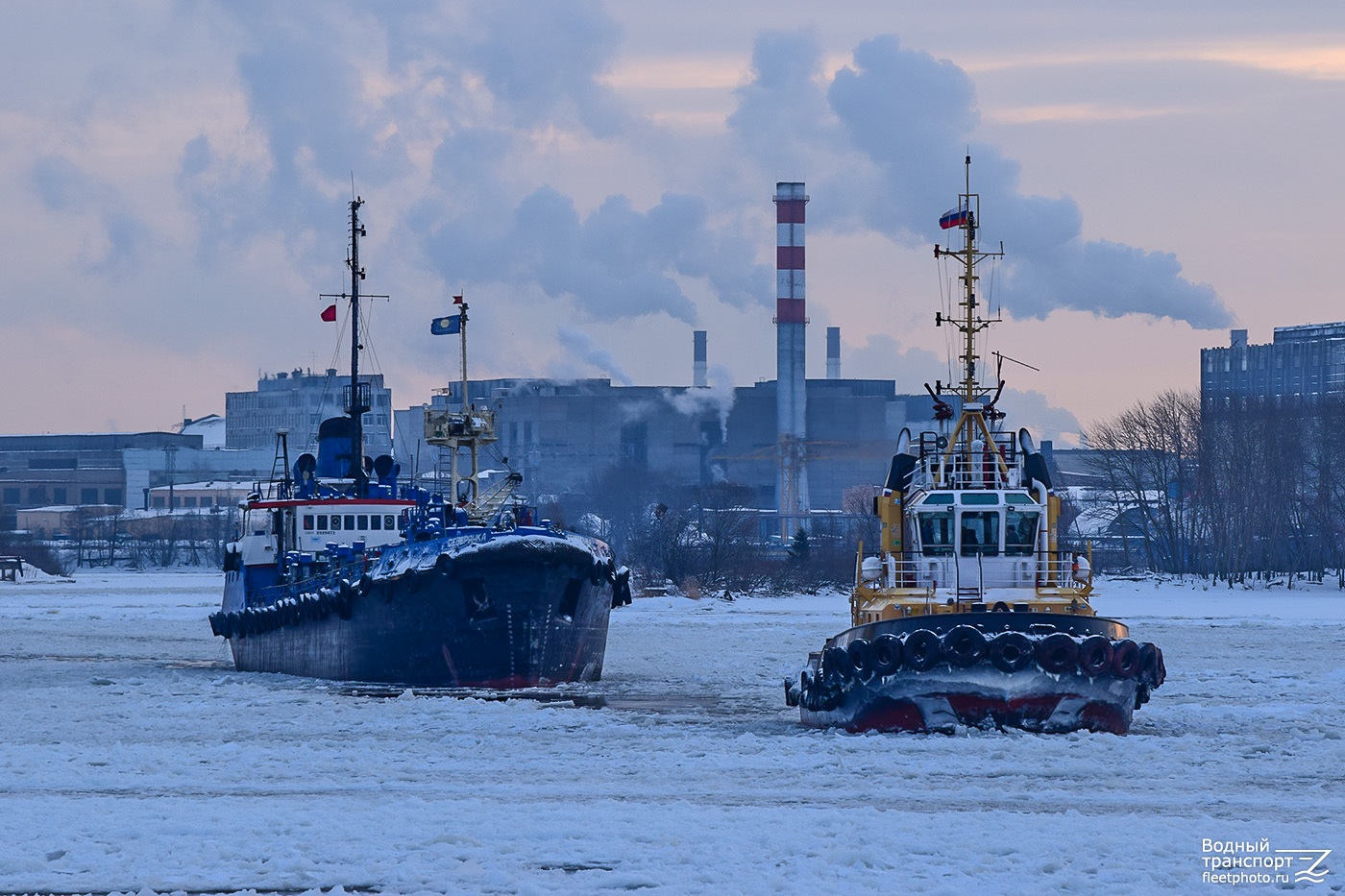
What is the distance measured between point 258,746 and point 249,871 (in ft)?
31.3

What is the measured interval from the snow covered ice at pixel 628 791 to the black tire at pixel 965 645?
1003mm

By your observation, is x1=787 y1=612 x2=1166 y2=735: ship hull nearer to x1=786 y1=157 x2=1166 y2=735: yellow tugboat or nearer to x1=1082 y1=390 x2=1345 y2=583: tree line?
x1=786 y1=157 x2=1166 y2=735: yellow tugboat

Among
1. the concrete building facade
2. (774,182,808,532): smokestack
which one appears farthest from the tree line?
the concrete building facade

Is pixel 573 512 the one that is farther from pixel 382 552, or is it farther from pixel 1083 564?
pixel 1083 564

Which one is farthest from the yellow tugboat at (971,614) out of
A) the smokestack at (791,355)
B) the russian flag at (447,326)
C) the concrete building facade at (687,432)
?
the concrete building facade at (687,432)

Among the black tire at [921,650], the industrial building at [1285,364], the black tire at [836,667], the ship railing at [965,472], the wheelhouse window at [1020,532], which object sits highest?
the industrial building at [1285,364]

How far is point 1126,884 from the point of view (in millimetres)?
15945

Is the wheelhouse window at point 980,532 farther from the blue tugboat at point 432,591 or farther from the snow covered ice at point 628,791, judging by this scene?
the blue tugboat at point 432,591

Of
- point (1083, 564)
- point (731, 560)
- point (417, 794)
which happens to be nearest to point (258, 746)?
point (417, 794)

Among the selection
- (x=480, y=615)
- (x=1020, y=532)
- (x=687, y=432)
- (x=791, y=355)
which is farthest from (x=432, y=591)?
(x=687, y=432)

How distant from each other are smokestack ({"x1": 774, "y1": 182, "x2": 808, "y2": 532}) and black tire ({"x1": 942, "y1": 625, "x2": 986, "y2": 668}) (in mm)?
97038

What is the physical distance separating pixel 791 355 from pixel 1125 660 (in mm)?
106450

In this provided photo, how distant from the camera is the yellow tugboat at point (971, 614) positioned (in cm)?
2509

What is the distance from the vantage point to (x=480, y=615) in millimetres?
35562
